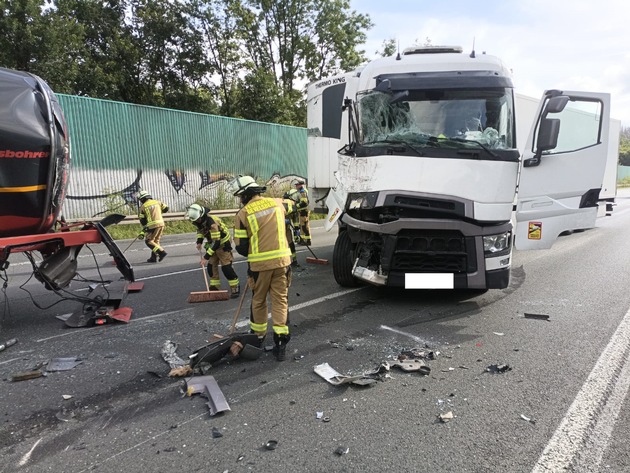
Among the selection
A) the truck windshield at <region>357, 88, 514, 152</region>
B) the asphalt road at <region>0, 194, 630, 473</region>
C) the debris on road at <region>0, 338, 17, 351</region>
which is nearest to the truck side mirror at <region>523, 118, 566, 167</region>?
the truck windshield at <region>357, 88, 514, 152</region>

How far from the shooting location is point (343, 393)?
3223 millimetres

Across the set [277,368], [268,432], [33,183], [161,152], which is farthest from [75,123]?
[268,432]

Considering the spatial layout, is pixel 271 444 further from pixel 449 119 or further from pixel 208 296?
pixel 449 119

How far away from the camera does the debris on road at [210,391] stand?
298 cm

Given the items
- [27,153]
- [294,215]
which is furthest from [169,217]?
[27,153]

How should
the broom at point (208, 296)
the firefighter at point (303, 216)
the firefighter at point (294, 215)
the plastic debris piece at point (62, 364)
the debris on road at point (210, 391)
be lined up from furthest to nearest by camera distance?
the firefighter at point (303, 216)
the firefighter at point (294, 215)
the broom at point (208, 296)
the plastic debris piece at point (62, 364)
the debris on road at point (210, 391)

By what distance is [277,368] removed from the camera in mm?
3680

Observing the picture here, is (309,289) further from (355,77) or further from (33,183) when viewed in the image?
(33,183)

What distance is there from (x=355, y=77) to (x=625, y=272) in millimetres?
5578

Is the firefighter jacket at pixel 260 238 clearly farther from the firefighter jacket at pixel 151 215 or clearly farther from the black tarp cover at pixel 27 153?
the firefighter jacket at pixel 151 215

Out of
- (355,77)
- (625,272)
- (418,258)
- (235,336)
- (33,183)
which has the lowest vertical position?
(625,272)

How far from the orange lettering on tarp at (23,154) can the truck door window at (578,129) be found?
556cm

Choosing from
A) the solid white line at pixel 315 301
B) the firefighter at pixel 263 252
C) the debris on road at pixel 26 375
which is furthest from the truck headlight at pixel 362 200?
the debris on road at pixel 26 375

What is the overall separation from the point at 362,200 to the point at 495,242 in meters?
→ 1.62
